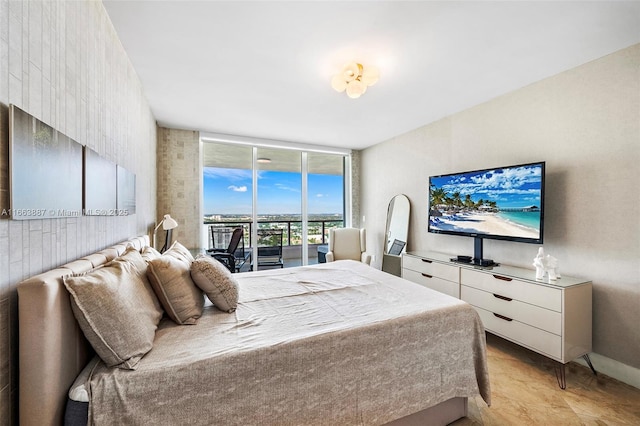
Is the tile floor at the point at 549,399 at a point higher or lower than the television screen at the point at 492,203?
lower

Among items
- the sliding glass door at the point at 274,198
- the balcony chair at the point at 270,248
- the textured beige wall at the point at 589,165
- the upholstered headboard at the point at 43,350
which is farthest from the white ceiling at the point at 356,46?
the balcony chair at the point at 270,248

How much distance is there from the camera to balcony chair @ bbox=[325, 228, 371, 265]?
169 inches

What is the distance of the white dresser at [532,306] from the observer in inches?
77.5

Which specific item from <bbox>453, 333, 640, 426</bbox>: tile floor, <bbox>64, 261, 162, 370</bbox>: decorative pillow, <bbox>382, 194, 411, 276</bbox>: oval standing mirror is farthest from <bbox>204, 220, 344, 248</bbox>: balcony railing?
<bbox>453, 333, 640, 426</bbox>: tile floor

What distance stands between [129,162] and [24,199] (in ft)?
4.90

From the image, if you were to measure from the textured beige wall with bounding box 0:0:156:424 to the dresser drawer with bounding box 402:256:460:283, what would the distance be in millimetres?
3051

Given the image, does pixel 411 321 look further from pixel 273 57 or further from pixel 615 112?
pixel 615 112

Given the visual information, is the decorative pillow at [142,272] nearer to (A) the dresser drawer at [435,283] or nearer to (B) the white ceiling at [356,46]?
(B) the white ceiling at [356,46]

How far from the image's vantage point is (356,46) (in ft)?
6.43

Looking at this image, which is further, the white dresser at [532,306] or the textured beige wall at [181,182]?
the textured beige wall at [181,182]

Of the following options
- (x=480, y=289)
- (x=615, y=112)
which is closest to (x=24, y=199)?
(x=480, y=289)

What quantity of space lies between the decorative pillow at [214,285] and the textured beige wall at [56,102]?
0.56m

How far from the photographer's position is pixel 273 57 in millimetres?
2109

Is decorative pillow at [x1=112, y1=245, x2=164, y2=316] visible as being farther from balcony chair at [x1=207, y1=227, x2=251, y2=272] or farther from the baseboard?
the baseboard
